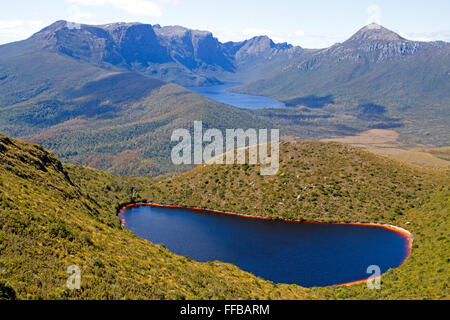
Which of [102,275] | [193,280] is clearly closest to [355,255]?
[193,280]
